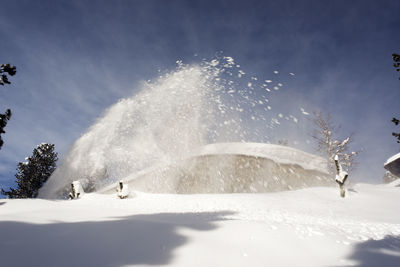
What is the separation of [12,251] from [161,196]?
45.7 feet

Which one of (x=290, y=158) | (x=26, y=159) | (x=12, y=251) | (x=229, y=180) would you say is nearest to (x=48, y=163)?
(x=26, y=159)

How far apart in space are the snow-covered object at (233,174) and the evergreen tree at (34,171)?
14410 mm

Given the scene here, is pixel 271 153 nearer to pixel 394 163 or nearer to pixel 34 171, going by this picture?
pixel 394 163

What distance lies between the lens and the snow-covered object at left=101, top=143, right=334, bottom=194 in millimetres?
19266

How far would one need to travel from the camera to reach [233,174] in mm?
19484

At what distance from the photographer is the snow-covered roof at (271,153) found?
20219 millimetres

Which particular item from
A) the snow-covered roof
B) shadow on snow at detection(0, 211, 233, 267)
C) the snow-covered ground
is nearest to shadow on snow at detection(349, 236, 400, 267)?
the snow-covered ground

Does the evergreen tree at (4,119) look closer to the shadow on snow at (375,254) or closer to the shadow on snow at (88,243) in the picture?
the shadow on snow at (88,243)

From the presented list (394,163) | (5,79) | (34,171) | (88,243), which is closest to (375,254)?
(88,243)

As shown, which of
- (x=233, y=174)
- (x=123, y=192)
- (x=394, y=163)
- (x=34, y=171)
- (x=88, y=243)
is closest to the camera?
(x=88, y=243)

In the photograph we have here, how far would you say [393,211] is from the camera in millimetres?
11625

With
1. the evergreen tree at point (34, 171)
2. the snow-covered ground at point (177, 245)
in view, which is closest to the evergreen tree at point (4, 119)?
the snow-covered ground at point (177, 245)

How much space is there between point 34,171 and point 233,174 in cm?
2442

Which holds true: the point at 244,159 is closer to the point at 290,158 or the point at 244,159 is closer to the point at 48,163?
the point at 290,158
